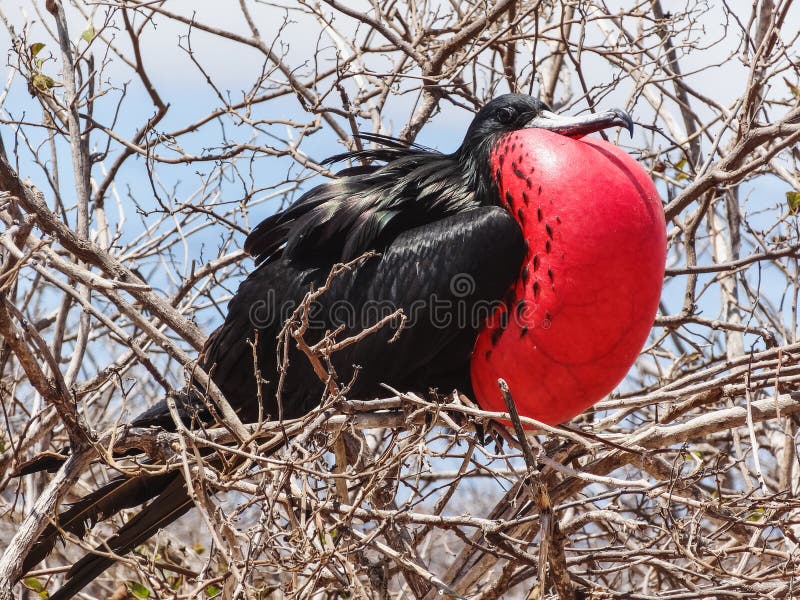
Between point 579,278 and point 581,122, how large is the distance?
1.54 ft

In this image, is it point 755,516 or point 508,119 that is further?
point 508,119

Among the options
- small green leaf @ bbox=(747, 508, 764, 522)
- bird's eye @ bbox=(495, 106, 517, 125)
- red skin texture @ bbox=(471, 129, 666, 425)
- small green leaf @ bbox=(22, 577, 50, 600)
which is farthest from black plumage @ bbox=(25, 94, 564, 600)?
small green leaf @ bbox=(747, 508, 764, 522)

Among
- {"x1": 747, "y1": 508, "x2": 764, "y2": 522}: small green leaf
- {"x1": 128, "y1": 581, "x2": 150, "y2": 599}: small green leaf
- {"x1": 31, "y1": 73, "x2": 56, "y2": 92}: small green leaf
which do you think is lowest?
{"x1": 747, "y1": 508, "x2": 764, "y2": 522}: small green leaf

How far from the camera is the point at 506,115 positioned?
2.80m

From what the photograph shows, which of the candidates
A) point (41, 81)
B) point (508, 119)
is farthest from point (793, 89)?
point (41, 81)

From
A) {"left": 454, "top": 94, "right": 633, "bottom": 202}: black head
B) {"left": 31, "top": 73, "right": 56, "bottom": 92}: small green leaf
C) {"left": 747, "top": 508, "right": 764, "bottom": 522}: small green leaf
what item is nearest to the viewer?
{"left": 747, "top": 508, "right": 764, "bottom": 522}: small green leaf

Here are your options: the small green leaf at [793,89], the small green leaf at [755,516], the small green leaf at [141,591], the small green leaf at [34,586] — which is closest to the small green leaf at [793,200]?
the small green leaf at [793,89]

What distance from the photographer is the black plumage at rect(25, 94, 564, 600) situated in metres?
2.56

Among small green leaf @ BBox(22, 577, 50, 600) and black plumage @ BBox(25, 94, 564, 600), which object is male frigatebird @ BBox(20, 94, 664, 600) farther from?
small green leaf @ BBox(22, 577, 50, 600)

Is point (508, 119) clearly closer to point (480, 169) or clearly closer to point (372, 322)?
point (480, 169)

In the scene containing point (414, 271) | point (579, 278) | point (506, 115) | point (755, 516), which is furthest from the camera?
point (506, 115)

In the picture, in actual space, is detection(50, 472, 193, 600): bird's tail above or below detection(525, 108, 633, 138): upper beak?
below

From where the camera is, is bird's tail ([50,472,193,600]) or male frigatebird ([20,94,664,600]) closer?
male frigatebird ([20,94,664,600])

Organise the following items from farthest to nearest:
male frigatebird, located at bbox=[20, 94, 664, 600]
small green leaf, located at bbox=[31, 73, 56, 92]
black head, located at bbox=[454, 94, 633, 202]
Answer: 1. small green leaf, located at bbox=[31, 73, 56, 92]
2. black head, located at bbox=[454, 94, 633, 202]
3. male frigatebird, located at bbox=[20, 94, 664, 600]
